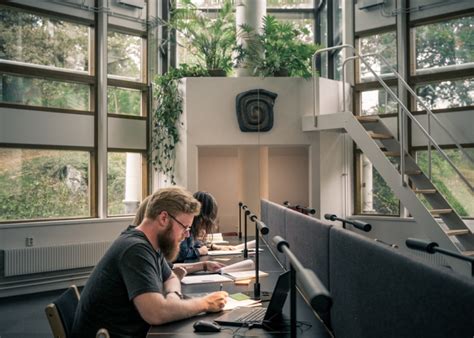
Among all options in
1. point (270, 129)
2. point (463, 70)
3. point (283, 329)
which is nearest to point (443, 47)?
point (463, 70)

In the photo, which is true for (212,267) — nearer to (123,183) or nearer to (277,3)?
(123,183)

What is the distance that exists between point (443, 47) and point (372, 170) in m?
1.96

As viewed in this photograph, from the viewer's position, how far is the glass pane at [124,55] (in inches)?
279

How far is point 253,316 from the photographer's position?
7.14 feet

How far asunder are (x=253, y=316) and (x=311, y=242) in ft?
1.91

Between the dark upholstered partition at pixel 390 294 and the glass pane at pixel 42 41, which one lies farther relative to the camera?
the glass pane at pixel 42 41

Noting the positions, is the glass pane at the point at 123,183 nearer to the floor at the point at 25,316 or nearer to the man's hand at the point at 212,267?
the floor at the point at 25,316

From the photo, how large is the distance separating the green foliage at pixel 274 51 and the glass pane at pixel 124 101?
5.54 ft

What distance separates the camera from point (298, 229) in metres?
2.95

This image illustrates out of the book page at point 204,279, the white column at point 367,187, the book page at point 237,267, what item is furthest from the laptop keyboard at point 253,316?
the white column at point 367,187

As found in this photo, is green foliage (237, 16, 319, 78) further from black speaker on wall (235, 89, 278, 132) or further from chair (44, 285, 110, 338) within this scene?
chair (44, 285, 110, 338)

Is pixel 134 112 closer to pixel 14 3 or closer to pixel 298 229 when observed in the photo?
pixel 14 3

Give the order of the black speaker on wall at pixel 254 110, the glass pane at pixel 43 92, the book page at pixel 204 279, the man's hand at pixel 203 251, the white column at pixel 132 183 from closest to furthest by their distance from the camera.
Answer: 1. the book page at pixel 204 279
2. the man's hand at pixel 203 251
3. the glass pane at pixel 43 92
4. the black speaker on wall at pixel 254 110
5. the white column at pixel 132 183

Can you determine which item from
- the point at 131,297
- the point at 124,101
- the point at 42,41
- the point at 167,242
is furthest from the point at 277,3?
the point at 131,297
